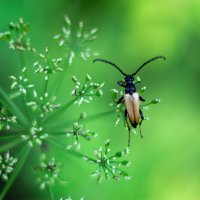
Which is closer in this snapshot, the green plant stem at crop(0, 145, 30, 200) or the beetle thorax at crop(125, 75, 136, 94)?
the green plant stem at crop(0, 145, 30, 200)

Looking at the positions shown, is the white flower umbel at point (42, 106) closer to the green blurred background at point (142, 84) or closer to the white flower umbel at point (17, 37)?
the white flower umbel at point (17, 37)

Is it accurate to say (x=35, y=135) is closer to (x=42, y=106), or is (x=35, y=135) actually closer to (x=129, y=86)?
(x=42, y=106)

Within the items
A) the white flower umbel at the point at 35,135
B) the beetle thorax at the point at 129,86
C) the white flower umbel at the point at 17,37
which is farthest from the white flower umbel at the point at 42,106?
the beetle thorax at the point at 129,86

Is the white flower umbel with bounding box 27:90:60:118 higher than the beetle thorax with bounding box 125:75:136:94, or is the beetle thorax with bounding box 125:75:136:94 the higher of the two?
the beetle thorax with bounding box 125:75:136:94

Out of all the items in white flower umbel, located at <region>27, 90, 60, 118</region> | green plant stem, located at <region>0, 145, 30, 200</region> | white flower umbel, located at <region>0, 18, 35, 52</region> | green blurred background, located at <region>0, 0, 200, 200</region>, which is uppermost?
green blurred background, located at <region>0, 0, 200, 200</region>

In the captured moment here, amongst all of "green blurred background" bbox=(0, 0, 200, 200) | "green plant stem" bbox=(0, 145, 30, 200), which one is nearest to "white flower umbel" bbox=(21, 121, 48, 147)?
"green plant stem" bbox=(0, 145, 30, 200)

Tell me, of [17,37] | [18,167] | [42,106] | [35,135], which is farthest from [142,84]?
[18,167]

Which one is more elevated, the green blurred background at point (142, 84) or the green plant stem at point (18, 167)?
the green blurred background at point (142, 84)

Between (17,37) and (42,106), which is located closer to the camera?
(42,106)

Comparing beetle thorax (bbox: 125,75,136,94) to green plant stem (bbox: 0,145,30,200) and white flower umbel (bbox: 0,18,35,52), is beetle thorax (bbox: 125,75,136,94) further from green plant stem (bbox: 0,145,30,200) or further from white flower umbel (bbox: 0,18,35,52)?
green plant stem (bbox: 0,145,30,200)
